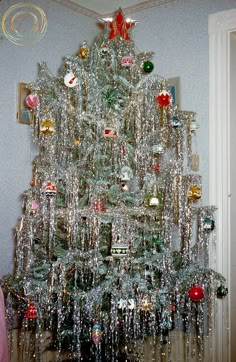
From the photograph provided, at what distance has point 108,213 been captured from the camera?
236 cm

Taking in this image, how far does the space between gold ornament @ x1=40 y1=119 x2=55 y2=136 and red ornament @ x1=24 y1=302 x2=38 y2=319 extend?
0.88 metres

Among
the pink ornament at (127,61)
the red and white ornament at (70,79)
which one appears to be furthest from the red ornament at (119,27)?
the red and white ornament at (70,79)

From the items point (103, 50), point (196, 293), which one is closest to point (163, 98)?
point (103, 50)

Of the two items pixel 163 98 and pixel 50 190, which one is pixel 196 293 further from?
pixel 163 98

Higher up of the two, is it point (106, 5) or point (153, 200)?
point (106, 5)

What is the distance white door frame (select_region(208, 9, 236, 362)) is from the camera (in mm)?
2768

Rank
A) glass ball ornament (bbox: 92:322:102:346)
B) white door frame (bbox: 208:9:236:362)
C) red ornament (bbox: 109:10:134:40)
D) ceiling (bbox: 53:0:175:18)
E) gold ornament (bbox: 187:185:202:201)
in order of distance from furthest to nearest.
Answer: ceiling (bbox: 53:0:175:18), white door frame (bbox: 208:9:236:362), red ornament (bbox: 109:10:134:40), gold ornament (bbox: 187:185:202:201), glass ball ornament (bbox: 92:322:102:346)

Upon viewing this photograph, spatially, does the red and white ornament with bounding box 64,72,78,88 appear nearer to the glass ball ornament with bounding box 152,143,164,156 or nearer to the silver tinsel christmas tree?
the silver tinsel christmas tree

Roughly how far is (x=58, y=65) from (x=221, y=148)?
123 centimetres

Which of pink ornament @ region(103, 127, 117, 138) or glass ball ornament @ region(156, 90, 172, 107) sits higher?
glass ball ornament @ region(156, 90, 172, 107)

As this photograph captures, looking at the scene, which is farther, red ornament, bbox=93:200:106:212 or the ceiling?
the ceiling

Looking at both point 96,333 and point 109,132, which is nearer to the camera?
point 96,333

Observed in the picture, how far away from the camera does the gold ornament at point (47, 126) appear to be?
245 cm

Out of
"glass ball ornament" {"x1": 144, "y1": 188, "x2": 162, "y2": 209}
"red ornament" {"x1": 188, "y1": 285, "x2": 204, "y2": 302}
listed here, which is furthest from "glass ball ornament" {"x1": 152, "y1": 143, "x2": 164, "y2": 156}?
"red ornament" {"x1": 188, "y1": 285, "x2": 204, "y2": 302}
